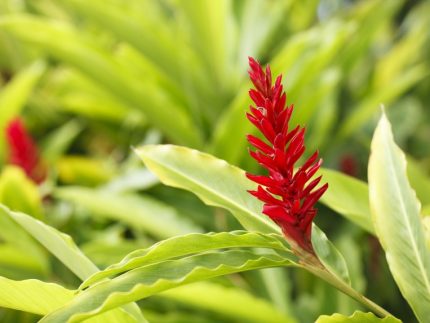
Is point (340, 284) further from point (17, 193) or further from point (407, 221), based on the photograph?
point (17, 193)

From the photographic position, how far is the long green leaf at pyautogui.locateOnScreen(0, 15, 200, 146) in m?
1.46

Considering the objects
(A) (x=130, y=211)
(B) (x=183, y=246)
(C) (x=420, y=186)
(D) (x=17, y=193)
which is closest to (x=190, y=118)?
(A) (x=130, y=211)

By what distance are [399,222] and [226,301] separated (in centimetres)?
42

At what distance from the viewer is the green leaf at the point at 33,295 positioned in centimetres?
65

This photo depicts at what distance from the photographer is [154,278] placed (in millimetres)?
629

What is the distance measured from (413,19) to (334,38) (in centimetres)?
106

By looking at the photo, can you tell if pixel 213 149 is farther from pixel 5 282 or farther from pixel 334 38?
pixel 5 282

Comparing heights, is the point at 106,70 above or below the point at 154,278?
above

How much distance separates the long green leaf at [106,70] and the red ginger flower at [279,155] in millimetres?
869

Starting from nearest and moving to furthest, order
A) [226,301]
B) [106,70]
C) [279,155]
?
[279,155] < [226,301] < [106,70]

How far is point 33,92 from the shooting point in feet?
6.61

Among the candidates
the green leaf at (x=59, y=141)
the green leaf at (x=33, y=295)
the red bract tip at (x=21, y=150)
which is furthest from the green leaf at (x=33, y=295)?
the green leaf at (x=59, y=141)

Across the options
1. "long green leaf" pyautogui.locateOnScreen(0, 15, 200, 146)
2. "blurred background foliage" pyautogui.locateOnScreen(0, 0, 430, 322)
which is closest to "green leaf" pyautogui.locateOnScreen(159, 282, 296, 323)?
"blurred background foliage" pyautogui.locateOnScreen(0, 0, 430, 322)

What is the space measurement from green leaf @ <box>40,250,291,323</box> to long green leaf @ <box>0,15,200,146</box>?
0.85 meters
